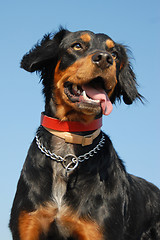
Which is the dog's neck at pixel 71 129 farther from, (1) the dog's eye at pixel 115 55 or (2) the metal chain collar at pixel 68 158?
(1) the dog's eye at pixel 115 55

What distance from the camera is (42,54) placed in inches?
222

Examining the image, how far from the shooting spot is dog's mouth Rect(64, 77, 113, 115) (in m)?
4.96

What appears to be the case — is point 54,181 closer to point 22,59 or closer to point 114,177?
point 114,177

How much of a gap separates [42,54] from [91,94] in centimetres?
99

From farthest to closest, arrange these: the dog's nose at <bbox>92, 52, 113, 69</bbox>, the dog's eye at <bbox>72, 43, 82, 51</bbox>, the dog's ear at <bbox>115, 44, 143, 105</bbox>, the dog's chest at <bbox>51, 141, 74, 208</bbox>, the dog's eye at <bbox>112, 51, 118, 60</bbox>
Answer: the dog's ear at <bbox>115, 44, 143, 105</bbox> → the dog's eye at <bbox>112, 51, 118, 60</bbox> → the dog's eye at <bbox>72, 43, 82, 51</bbox> → the dog's chest at <bbox>51, 141, 74, 208</bbox> → the dog's nose at <bbox>92, 52, 113, 69</bbox>

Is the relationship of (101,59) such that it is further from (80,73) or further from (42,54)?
(42,54)

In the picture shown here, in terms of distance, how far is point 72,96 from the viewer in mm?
5105

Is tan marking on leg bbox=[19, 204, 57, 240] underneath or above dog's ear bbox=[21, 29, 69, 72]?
underneath

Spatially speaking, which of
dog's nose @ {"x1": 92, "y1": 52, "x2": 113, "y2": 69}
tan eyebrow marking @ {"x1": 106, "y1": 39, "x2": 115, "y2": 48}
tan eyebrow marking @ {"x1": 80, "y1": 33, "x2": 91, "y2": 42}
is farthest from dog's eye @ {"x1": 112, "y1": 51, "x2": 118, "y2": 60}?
dog's nose @ {"x1": 92, "y1": 52, "x2": 113, "y2": 69}

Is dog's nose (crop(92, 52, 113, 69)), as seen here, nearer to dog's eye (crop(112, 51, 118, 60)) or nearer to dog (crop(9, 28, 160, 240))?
dog (crop(9, 28, 160, 240))

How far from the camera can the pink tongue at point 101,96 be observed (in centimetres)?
503

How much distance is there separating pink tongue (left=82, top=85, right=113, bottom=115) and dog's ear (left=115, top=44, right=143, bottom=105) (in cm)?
83

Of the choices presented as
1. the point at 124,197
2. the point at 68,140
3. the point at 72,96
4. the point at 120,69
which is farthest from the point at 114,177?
the point at 120,69

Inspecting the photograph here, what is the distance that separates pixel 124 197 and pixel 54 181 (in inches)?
36.8
